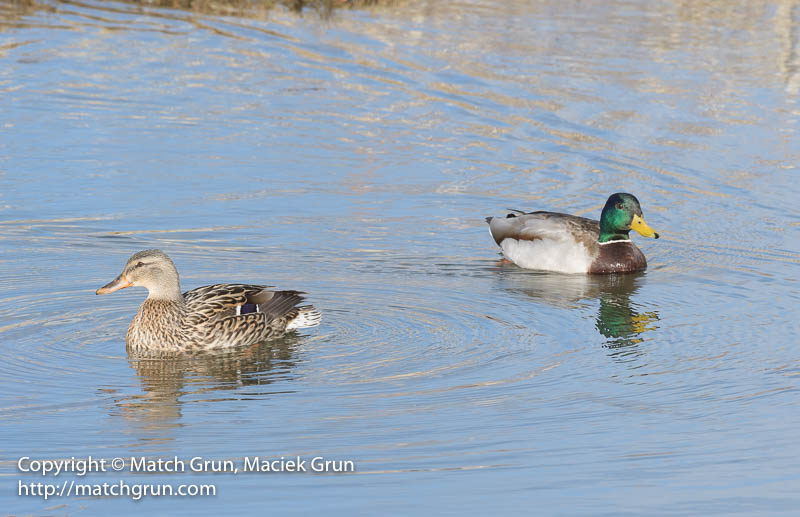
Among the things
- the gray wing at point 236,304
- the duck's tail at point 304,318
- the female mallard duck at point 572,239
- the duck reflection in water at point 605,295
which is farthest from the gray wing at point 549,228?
the gray wing at point 236,304

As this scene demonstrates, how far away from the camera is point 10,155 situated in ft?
52.1

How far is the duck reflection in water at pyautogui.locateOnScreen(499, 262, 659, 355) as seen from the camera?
1064cm

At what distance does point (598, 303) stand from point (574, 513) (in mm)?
5317

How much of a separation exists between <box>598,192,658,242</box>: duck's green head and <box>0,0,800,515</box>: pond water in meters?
0.43

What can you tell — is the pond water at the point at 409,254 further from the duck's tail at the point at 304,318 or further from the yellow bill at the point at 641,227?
the yellow bill at the point at 641,227

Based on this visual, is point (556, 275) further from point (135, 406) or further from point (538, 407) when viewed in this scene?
point (135, 406)

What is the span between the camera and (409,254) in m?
12.8

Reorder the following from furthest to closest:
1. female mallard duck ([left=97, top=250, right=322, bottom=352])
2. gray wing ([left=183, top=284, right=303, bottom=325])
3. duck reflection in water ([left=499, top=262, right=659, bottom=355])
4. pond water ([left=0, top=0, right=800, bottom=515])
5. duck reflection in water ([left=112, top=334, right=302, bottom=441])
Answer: duck reflection in water ([left=499, top=262, right=659, bottom=355])
gray wing ([left=183, top=284, right=303, bottom=325])
female mallard duck ([left=97, top=250, right=322, bottom=352])
duck reflection in water ([left=112, top=334, right=302, bottom=441])
pond water ([left=0, top=0, right=800, bottom=515])

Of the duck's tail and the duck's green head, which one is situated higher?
the duck's green head

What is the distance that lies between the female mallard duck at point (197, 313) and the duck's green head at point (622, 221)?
3949 mm

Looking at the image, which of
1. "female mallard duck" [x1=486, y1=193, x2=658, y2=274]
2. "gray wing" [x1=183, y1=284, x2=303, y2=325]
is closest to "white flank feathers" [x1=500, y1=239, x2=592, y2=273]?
"female mallard duck" [x1=486, y1=193, x2=658, y2=274]

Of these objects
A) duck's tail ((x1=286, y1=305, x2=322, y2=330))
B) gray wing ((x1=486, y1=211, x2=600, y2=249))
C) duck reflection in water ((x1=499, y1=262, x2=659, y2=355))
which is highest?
gray wing ((x1=486, y1=211, x2=600, y2=249))

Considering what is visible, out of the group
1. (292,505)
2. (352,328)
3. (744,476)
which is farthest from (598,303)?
(292,505)

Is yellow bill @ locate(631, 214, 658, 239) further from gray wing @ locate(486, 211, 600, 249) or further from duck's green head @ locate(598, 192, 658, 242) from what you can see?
gray wing @ locate(486, 211, 600, 249)
